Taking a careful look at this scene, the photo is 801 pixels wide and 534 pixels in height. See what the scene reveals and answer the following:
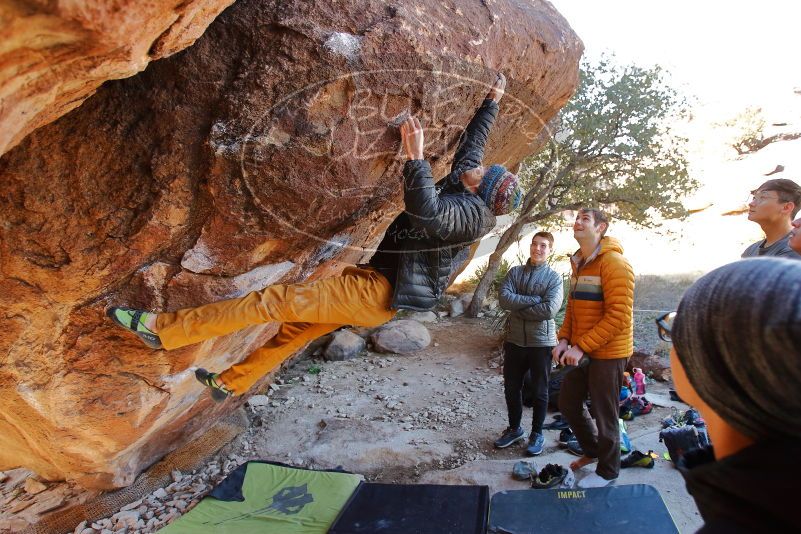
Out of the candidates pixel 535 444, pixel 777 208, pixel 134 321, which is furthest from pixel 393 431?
pixel 777 208

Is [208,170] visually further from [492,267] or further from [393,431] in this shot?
[492,267]

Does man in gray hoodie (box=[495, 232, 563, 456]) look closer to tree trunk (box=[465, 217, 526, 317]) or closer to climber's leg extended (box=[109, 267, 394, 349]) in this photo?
climber's leg extended (box=[109, 267, 394, 349])

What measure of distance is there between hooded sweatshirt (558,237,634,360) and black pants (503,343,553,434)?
0.91m

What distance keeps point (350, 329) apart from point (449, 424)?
119 inches

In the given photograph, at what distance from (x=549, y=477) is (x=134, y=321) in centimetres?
324

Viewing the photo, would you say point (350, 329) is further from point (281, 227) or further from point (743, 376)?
point (743, 376)

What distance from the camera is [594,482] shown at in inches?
158

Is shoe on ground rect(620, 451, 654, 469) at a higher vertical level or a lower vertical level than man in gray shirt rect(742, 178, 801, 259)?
lower

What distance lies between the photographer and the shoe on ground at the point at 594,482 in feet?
13.1

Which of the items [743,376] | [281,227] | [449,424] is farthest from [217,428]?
[743,376]

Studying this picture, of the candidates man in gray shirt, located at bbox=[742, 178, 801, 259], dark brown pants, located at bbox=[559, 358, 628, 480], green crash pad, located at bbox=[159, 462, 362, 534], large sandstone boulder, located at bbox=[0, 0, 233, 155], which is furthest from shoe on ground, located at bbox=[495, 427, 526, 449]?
large sandstone boulder, located at bbox=[0, 0, 233, 155]

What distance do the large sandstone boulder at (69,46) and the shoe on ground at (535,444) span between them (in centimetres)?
426

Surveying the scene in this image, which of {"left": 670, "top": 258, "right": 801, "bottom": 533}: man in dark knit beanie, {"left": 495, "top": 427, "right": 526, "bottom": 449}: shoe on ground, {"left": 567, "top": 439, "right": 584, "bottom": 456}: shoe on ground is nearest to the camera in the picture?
{"left": 670, "top": 258, "right": 801, "bottom": 533}: man in dark knit beanie

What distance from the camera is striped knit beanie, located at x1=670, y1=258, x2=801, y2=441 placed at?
90 centimetres
